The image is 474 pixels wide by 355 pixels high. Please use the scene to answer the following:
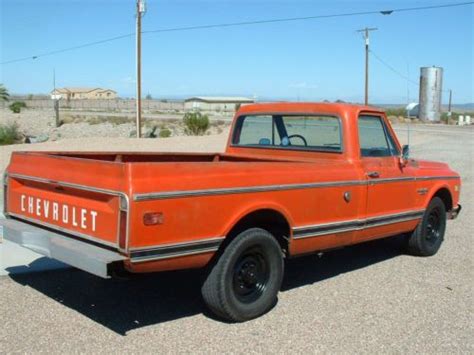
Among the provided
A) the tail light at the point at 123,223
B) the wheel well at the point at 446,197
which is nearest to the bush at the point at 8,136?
the wheel well at the point at 446,197

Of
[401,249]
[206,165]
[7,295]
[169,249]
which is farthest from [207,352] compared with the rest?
[401,249]

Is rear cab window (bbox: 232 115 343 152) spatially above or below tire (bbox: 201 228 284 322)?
above

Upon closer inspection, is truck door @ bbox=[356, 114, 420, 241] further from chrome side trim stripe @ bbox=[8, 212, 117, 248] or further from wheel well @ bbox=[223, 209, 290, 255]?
chrome side trim stripe @ bbox=[8, 212, 117, 248]

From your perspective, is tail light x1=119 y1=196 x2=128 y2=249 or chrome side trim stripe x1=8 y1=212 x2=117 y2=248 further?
chrome side trim stripe x1=8 y1=212 x2=117 y2=248

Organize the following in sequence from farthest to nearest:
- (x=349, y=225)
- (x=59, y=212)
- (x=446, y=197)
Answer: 1. (x=446, y=197)
2. (x=349, y=225)
3. (x=59, y=212)

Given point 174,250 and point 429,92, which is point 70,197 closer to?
point 174,250

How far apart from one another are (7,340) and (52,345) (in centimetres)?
35

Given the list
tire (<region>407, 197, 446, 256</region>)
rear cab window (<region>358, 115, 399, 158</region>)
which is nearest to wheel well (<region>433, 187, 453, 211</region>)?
tire (<region>407, 197, 446, 256</region>)

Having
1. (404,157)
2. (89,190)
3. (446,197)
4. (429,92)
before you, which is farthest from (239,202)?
(429,92)

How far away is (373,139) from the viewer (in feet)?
21.4

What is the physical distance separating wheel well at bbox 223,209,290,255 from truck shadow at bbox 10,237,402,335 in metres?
0.45

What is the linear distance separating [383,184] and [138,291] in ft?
8.68

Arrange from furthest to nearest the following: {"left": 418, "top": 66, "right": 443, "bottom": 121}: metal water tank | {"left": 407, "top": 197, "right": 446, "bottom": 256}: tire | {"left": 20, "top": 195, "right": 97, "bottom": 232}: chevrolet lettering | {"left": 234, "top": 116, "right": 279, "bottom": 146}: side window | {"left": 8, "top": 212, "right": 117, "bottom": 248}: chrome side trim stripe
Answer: {"left": 418, "top": 66, "right": 443, "bottom": 121}: metal water tank < {"left": 407, "top": 197, "right": 446, "bottom": 256}: tire < {"left": 234, "top": 116, "right": 279, "bottom": 146}: side window < {"left": 20, "top": 195, "right": 97, "bottom": 232}: chevrolet lettering < {"left": 8, "top": 212, "right": 117, "bottom": 248}: chrome side trim stripe

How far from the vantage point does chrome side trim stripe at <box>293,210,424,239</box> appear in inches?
215
